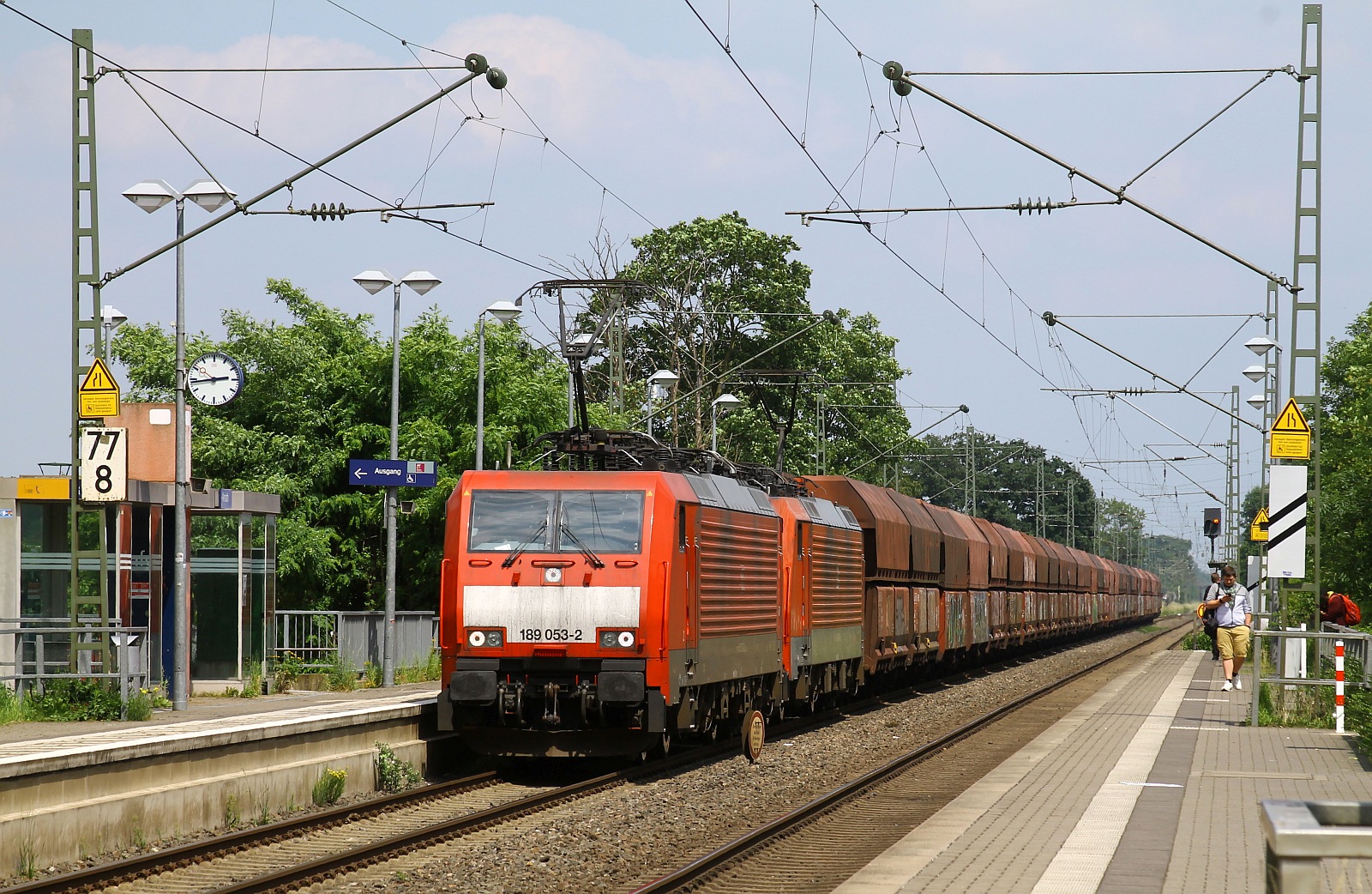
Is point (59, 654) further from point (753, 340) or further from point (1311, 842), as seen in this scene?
point (753, 340)

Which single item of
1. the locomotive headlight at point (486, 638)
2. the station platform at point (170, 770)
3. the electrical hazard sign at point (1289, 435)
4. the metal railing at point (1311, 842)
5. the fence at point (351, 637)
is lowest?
the fence at point (351, 637)

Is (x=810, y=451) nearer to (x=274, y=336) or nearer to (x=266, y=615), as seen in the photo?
(x=274, y=336)

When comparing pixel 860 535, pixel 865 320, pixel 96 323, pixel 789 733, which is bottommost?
pixel 789 733

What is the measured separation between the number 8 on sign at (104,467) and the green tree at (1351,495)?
21.2 m

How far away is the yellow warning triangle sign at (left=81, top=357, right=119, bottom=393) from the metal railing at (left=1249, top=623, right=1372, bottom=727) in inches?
524

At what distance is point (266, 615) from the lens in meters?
25.6

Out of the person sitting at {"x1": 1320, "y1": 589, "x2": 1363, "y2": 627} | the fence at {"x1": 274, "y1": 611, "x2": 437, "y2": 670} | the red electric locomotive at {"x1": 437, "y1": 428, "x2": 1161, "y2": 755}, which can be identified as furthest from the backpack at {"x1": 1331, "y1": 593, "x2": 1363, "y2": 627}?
the fence at {"x1": 274, "y1": 611, "x2": 437, "y2": 670}

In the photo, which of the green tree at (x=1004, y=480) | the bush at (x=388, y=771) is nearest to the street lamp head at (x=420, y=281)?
the bush at (x=388, y=771)

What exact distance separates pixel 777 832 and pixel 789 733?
28.1 feet

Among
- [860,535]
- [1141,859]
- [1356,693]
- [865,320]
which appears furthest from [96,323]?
[865,320]

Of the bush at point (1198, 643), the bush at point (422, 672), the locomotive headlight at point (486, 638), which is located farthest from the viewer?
the bush at point (1198, 643)

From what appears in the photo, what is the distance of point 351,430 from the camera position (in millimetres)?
37250

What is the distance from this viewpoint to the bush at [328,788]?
1381 centimetres

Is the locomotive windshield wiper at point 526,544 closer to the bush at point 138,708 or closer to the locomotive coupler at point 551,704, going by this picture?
the locomotive coupler at point 551,704
